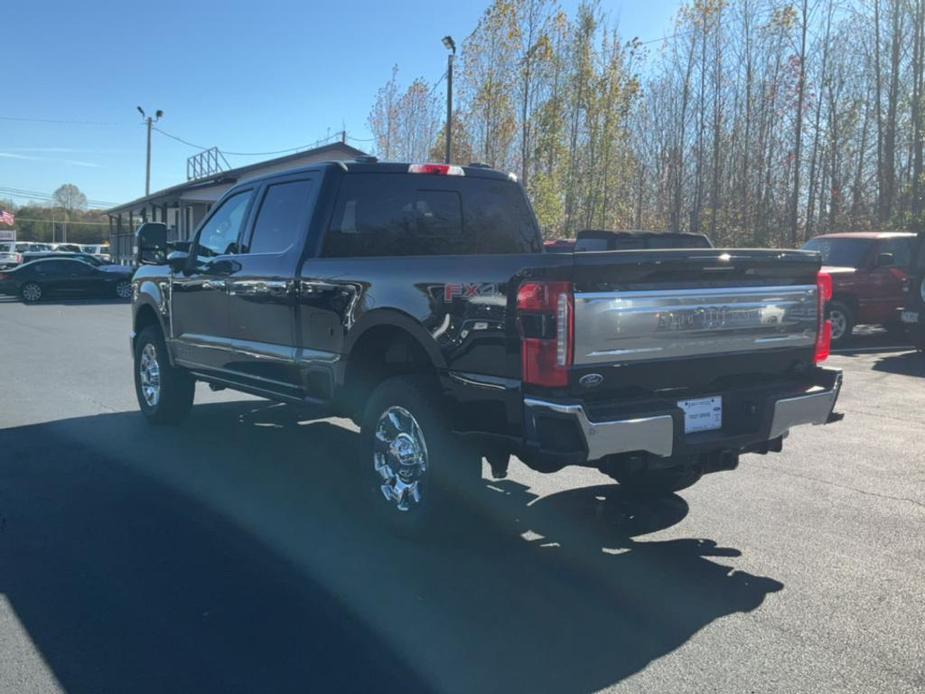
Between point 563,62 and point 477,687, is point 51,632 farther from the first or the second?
point 563,62

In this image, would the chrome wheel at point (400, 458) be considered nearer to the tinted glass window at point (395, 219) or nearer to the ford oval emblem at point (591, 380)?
the ford oval emblem at point (591, 380)

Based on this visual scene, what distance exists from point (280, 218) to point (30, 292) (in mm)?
24414

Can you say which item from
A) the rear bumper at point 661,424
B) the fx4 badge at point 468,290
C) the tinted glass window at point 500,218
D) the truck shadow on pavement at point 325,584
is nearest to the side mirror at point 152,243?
the truck shadow on pavement at point 325,584

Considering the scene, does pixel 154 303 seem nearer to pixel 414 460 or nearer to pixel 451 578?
pixel 414 460

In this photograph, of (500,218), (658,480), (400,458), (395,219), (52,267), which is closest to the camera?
(400,458)

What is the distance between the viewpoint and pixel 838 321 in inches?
548

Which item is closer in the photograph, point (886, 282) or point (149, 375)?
point (149, 375)

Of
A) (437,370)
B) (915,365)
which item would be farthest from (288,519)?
(915,365)

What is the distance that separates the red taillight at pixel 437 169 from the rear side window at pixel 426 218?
4 cm

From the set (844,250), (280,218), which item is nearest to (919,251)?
(844,250)

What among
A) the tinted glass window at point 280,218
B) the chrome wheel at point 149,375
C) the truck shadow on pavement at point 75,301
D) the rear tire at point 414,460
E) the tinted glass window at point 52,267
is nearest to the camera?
the rear tire at point 414,460

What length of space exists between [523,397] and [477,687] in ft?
4.14

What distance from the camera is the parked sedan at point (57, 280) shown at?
2662 centimetres

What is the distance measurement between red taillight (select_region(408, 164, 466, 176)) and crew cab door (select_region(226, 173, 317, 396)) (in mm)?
703
